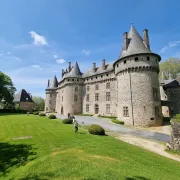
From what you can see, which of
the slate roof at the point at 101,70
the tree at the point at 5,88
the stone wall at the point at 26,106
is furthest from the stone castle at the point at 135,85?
the stone wall at the point at 26,106

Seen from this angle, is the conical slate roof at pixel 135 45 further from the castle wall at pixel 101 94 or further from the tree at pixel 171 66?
the tree at pixel 171 66

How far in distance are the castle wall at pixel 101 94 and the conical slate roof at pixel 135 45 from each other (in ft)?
31.5

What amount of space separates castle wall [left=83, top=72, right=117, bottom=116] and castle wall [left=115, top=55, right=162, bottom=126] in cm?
851

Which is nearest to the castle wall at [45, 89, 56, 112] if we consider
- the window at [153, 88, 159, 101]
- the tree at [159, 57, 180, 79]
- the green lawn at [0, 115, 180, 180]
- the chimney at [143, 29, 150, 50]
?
the chimney at [143, 29, 150, 50]

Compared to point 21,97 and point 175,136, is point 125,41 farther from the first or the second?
point 21,97

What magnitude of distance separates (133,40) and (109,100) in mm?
16757

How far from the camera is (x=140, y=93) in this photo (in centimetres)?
2605

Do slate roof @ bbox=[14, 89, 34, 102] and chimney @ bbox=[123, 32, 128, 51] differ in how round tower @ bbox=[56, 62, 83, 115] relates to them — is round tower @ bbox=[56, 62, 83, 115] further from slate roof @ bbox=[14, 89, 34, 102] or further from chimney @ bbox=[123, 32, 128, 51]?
slate roof @ bbox=[14, 89, 34, 102]

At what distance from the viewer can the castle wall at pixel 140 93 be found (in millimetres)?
25359

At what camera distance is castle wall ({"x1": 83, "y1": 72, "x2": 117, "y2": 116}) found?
36697mm

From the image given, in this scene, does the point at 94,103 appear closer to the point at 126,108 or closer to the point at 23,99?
the point at 126,108

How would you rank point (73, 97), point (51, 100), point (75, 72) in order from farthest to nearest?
point (51, 100) < point (75, 72) < point (73, 97)

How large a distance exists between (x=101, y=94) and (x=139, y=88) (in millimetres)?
14939

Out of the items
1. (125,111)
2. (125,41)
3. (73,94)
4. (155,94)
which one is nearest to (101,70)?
(73,94)
